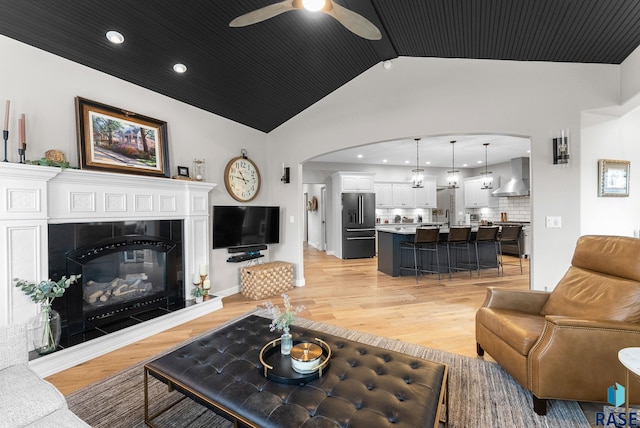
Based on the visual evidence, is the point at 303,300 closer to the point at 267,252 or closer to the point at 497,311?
the point at 267,252

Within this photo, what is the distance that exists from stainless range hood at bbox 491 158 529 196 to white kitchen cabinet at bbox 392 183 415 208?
7.86ft

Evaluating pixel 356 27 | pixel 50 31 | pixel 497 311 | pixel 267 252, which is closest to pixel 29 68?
pixel 50 31

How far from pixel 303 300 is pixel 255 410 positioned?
293 centimetres

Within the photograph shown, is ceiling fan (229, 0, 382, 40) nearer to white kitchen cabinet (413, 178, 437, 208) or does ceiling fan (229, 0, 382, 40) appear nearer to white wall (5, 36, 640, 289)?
white wall (5, 36, 640, 289)

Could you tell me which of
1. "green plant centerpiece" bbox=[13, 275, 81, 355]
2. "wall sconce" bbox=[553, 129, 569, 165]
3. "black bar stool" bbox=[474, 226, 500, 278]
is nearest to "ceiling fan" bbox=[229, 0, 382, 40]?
"wall sconce" bbox=[553, 129, 569, 165]

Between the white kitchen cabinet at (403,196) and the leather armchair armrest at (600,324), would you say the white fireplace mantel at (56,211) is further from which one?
the white kitchen cabinet at (403,196)

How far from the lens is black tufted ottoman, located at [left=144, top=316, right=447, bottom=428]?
127cm

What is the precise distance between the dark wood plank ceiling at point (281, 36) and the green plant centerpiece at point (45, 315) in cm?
209

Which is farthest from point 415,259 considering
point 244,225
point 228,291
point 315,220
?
point 315,220

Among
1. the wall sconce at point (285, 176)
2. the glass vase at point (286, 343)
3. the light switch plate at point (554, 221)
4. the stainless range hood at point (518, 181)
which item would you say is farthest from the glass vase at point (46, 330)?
the stainless range hood at point (518, 181)

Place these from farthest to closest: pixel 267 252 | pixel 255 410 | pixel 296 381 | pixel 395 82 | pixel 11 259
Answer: pixel 267 252 → pixel 395 82 → pixel 11 259 → pixel 296 381 → pixel 255 410

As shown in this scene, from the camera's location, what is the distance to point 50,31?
8.06 feet

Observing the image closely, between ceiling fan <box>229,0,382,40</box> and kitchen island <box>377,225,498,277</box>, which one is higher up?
ceiling fan <box>229,0,382,40</box>

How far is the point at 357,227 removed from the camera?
7840 mm
